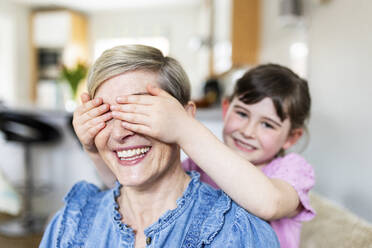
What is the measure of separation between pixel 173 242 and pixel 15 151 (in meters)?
3.30

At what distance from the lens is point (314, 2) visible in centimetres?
193

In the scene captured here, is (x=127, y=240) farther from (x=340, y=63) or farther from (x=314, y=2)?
(x=314, y=2)

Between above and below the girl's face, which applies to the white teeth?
above

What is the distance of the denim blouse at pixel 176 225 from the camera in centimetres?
83

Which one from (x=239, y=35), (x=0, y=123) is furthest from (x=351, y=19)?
(x=0, y=123)

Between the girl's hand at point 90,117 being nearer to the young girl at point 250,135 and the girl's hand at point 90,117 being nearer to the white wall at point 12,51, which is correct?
the young girl at point 250,135

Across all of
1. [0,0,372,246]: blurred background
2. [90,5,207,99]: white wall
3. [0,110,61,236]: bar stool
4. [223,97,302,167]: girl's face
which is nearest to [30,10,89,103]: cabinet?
[0,0,372,246]: blurred background

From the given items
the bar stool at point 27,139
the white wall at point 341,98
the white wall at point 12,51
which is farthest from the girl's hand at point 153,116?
the white wall at point 12,51

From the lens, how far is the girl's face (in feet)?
4.10

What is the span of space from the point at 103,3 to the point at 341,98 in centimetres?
597

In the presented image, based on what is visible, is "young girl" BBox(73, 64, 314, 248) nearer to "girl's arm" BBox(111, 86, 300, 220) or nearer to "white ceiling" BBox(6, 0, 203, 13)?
"girl's arm" BBox(111, 86, 300, 220)

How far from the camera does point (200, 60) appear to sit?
22.7 feet

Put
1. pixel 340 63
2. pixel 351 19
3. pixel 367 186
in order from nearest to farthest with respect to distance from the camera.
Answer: pixel 367 186, pixel 351 19, pixel 340 63

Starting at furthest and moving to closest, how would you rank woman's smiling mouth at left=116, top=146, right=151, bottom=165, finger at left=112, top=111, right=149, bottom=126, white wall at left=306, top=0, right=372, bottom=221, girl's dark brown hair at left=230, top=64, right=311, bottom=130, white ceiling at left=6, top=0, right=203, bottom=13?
white ceiling at left=6, top=0, right=203, bottom=13, white wall at left=306, top=0, right=372, bottom=221, girl's dark brown hair at left=230, top=64, right=311, bottom=130, woman's smiling mouth at left=116, top=146, right=151, bottom=165, finger at left=112, top=111, right=149, bottom=126
